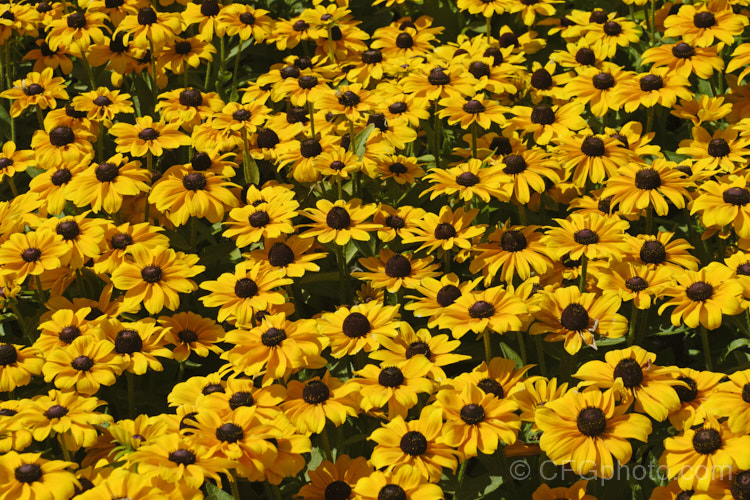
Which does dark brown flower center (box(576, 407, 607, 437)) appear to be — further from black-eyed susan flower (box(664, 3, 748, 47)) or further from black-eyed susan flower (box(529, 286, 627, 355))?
black-eyed susan flower (box(664, 3, 748, 47))

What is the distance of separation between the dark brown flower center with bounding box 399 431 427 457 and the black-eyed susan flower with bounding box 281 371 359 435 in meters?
0.19

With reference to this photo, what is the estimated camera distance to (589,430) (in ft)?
7.13

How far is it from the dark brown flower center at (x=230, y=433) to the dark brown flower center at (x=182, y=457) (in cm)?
10

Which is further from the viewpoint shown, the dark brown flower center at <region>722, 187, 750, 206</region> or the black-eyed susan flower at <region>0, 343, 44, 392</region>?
the dark brown flower center at <region>722, 187, 750, 206</region>

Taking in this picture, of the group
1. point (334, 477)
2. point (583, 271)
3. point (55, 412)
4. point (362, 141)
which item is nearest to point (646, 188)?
point (583, 271)

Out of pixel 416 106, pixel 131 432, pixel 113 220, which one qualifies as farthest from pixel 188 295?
pixel 416 106

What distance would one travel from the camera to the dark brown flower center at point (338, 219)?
2957 millimetres

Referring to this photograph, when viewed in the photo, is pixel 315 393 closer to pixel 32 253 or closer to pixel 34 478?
pixel 34 478

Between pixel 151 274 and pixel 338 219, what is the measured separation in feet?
2.07

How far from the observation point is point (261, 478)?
2135mm

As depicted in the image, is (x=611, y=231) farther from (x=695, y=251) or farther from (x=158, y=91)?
(x=158, y=91)

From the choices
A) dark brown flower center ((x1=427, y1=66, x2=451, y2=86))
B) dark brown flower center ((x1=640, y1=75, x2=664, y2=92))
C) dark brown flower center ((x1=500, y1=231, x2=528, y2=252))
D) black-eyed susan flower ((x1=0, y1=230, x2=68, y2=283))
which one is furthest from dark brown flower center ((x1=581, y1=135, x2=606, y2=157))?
black-eyed susan flower ((x1=0, y1=230, x2=68, y2=283))

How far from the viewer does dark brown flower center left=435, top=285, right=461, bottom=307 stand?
2.72m

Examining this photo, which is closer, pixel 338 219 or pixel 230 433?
pixel 230 433
